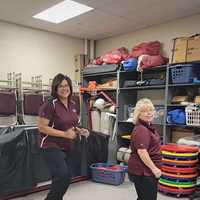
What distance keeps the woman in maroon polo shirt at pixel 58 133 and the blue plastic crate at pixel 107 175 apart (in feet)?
4.84

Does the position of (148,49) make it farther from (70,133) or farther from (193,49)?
(70,133)

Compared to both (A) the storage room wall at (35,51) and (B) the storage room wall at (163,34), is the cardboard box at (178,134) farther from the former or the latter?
(A) the storage room wall at (35,51)

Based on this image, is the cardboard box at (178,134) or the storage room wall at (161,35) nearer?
the cardboard box at (178,134)

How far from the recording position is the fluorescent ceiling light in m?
4.16

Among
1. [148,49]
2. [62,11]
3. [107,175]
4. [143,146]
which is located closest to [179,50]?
[148,49]

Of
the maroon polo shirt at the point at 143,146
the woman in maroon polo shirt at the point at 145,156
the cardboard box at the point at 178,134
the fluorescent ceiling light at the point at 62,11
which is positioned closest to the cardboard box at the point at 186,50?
the cardboard box at the point at 178,134

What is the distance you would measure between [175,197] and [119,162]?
5.25 feet

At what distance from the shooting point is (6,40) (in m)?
5.04

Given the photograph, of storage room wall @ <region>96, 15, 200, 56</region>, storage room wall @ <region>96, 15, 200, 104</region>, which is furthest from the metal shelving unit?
storage room wall @ <region>96, 15, 200, 56</region>

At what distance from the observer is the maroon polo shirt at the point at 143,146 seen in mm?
2105

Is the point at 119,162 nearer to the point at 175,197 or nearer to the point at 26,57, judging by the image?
the point at 175,197

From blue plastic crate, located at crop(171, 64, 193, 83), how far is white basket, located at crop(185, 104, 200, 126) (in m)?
0.41

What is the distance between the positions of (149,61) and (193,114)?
120 cm

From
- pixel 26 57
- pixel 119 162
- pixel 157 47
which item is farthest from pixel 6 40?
pixel 119 162
